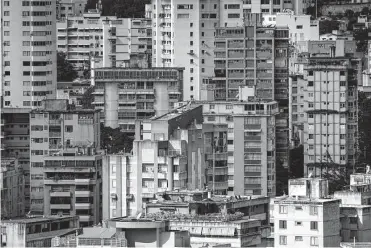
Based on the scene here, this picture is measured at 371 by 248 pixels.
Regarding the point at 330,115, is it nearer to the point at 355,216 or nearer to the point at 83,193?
the point at 83,193

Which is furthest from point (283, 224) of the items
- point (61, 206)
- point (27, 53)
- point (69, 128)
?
point (27, 53)

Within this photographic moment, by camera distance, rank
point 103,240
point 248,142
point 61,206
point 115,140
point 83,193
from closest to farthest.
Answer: point 103,240 → point 83,193 → point 61,206 → point 248,142 → point 115,140

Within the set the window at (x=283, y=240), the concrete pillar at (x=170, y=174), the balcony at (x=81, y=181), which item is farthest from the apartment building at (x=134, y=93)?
the window at (x=283, y=240)

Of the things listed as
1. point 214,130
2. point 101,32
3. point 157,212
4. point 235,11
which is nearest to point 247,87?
point 214,130

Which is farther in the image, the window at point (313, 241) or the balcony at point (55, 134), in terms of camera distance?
the balcony at point (55, 134)

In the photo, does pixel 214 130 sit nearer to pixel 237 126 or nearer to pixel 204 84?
pixel 237 126

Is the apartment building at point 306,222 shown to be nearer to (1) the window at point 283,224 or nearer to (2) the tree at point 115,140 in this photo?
(1) the window at point 283,224
